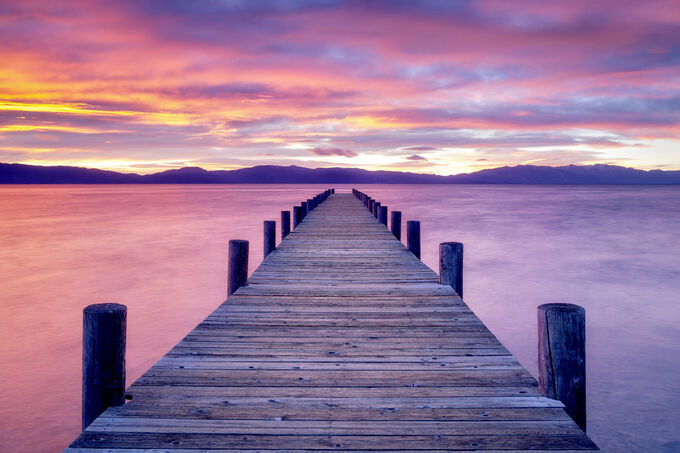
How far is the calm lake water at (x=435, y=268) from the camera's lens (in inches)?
276

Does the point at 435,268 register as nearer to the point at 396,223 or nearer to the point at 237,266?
the point at 396,223

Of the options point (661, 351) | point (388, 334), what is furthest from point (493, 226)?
point (388, 334)

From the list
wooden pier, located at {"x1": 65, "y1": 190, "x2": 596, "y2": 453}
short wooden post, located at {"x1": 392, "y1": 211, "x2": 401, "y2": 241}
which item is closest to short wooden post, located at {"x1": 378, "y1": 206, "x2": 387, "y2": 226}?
short wooden post, located at {"x1": 392, "y1": 211, "x2": 401, "y2": 241}

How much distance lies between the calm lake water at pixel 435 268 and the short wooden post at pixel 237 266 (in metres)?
3.06

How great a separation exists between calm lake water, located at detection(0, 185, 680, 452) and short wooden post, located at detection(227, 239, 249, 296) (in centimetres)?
306

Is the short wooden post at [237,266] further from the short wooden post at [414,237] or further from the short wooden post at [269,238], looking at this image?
the short wooden post at [414,237]

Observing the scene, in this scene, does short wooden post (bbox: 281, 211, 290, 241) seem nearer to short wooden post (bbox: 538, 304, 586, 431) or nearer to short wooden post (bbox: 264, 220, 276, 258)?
short wooden post (bbox: 264, 220, 276, 258)

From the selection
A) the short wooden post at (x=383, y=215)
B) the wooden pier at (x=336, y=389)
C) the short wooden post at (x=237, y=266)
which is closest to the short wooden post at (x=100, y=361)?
the wooden pier at (x=336, y=389)

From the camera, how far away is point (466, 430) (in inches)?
113

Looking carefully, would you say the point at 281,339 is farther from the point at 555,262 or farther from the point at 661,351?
the point at 555,262

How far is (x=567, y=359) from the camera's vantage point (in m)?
3.18

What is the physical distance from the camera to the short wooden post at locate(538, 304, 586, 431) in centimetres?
316

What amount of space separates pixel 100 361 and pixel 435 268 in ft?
53.7

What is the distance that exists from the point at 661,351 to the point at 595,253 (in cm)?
1330
